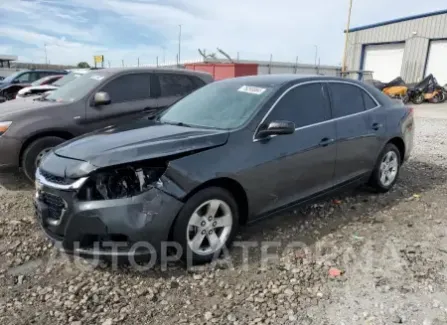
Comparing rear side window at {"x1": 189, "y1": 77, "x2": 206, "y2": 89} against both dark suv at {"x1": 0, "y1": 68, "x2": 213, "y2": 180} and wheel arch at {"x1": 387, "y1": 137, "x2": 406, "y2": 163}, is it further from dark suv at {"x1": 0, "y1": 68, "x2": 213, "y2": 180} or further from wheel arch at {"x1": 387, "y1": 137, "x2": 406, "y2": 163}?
wheel arch at {"x1": 387, "y1": 137, "x2": 406, "y2": 163}

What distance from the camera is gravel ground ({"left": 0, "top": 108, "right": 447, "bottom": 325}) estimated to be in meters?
2.72

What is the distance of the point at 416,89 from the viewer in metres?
20.7

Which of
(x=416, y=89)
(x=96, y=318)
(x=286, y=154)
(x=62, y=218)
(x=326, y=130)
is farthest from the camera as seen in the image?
(x=416, y=89)

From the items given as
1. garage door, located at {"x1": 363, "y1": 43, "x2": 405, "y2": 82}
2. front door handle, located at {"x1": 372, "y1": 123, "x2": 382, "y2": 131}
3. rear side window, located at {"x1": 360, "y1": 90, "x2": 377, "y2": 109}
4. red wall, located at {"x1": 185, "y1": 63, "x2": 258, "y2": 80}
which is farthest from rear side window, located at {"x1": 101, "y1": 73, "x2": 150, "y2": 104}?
garage door, located at {"x1": 363, "y1": 43, "x2": 405, "y2": 82}

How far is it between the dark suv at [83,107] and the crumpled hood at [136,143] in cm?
115

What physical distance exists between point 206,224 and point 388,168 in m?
3.05

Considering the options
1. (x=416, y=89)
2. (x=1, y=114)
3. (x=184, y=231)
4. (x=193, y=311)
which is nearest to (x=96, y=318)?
(x=193, y=311)

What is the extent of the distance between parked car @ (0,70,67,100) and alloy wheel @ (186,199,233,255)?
46.3ft

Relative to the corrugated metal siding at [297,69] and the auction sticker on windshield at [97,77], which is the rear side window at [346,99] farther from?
the corrugated metal siding at [297,69]

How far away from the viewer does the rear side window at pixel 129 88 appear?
6059 mm

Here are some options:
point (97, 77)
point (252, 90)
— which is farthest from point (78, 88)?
point (252, 90)

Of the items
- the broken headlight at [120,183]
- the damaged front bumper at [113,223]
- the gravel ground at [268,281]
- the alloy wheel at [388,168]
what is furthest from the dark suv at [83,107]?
the alloy wheel at [388,168]

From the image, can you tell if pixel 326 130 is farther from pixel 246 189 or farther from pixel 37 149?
pixel 37 149

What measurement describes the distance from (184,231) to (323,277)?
3.98 feet
